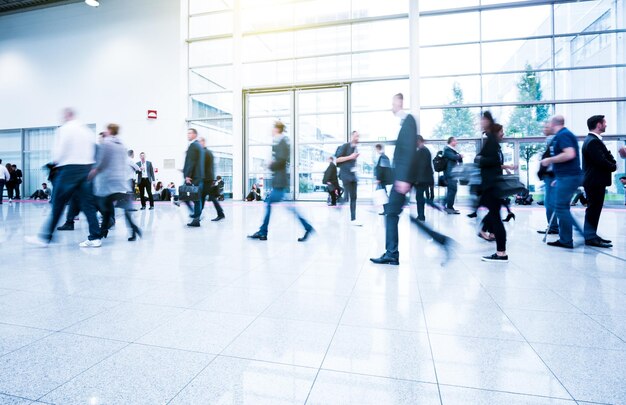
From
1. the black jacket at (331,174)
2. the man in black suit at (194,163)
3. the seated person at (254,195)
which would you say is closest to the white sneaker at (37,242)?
the man in black suit at (194,163)

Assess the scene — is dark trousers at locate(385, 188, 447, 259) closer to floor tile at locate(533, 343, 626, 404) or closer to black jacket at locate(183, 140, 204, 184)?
floor tile at locate(533, 343, 626, 404)

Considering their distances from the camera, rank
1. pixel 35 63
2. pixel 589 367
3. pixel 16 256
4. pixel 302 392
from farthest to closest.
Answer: pixel 35 63, pixel 16 256, pixel 589 367, pixel 302 392

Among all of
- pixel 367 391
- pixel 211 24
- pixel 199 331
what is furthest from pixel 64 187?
pixel 211 24

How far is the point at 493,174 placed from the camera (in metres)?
3.90

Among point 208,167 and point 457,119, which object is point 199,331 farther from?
point 457,119

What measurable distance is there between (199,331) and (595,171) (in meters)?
5.35

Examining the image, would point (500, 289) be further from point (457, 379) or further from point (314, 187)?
point (314, 187)

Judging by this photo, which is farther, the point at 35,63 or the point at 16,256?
the point at 35,63

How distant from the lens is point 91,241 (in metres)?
4.89

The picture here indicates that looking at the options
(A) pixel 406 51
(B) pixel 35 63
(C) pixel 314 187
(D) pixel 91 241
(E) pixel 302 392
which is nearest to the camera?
(E) pixel 302 392

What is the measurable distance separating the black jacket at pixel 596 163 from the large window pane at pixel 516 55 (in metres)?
9.90

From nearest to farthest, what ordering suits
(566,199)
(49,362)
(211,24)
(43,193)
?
(49,362), (566,199), (211,24), (43,193)

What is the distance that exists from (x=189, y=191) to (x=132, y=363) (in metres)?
5.35

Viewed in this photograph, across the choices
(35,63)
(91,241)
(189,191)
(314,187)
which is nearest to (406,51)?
(314,187)
